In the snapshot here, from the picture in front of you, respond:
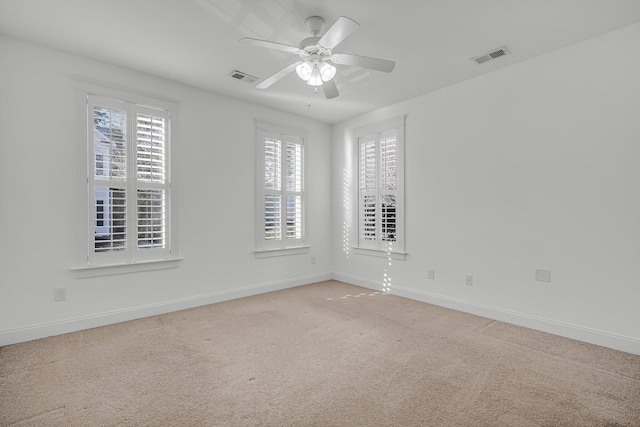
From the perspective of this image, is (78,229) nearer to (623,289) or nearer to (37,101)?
(37,101)

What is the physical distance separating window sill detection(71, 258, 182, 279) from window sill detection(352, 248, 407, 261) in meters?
2.65

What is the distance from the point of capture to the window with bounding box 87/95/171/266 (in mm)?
3277

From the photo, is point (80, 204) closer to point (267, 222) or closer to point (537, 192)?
point (267, 222)

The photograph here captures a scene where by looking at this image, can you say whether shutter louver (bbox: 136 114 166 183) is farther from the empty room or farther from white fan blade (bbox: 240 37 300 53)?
white fan blade (bbox: 240 37 300 53)

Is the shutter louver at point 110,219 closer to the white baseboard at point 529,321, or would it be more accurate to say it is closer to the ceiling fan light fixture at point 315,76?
the ceiling fan light fixture at point 315,76

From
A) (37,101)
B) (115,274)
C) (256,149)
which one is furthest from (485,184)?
(37,101)

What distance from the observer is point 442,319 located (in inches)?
139

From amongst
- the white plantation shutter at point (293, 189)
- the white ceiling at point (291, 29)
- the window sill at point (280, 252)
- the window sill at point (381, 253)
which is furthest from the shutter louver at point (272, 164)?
the window sill at point (381, 253)

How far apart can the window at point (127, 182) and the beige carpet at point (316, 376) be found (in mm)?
852

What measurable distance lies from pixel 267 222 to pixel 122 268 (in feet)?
6.28

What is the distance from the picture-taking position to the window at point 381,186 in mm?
4516

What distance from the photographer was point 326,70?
270cm

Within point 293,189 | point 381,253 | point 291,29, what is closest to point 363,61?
point 291,29

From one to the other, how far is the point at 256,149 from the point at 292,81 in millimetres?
1188
